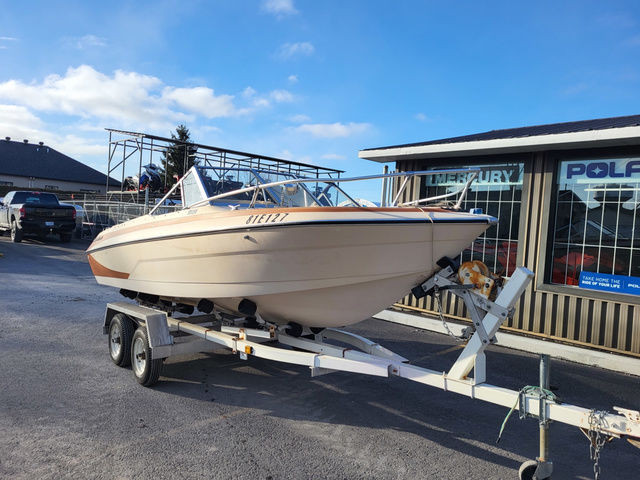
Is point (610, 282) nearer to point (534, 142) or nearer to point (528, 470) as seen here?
point (534, 142)

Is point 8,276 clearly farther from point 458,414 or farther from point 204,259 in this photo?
point 458,414

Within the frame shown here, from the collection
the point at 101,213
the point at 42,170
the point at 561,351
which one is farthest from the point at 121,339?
the point at 42,170

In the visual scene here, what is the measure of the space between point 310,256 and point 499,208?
201 inches

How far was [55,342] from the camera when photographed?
20.4ft

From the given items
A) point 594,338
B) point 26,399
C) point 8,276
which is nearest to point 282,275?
point 26,399

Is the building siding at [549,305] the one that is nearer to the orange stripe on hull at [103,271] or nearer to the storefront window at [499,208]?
the storefront window at [499,208]

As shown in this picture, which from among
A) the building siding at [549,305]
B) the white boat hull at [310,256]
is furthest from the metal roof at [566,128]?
the white boat hull at [310,256]

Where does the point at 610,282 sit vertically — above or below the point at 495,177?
below

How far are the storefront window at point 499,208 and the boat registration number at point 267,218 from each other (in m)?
4.77

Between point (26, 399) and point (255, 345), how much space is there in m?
2.13

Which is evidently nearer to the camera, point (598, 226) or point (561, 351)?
point (561, 351)

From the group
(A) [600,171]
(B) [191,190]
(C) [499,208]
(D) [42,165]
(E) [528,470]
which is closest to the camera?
(E) [528,470]

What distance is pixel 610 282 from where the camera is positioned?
21.9ft

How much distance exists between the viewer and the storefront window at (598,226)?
6.55 m
